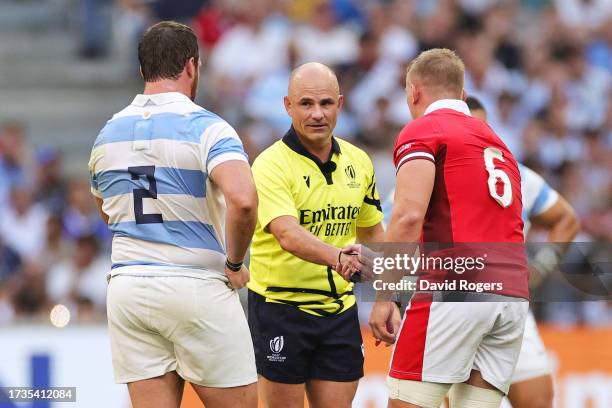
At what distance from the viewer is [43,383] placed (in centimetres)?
930

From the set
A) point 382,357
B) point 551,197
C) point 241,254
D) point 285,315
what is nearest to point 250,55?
point 382,357

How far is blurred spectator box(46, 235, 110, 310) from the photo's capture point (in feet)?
38.3

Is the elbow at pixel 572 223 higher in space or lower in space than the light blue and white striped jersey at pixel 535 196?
lower

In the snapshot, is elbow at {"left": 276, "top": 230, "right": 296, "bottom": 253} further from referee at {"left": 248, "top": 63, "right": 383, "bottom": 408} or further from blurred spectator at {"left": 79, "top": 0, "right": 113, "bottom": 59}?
blurred spectator at {"left": 79, "top": 0, "right": 113, "bottom": 59}

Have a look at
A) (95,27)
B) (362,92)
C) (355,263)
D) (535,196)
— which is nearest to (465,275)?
(355,263)

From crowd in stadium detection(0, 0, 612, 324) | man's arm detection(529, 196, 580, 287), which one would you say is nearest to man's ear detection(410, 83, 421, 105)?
man's arm detection(529, 196, 580, 287)

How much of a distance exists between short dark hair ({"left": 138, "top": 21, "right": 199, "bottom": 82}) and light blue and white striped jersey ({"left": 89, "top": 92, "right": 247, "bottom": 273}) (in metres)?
0.12

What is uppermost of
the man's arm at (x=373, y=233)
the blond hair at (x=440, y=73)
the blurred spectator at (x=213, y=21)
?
the blurred spectator at (x=213, y=21)

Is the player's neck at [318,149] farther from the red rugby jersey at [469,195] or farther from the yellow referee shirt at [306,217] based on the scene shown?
the red rugby jersey at [469,195]

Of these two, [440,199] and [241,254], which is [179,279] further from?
[440,199]

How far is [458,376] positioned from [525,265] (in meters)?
0.69

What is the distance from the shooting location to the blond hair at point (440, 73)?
6.35m

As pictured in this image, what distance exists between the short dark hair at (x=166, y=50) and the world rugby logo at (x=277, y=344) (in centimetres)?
175

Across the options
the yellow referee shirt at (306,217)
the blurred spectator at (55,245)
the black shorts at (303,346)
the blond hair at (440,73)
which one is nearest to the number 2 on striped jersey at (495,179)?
the blond hair at (440,73)
